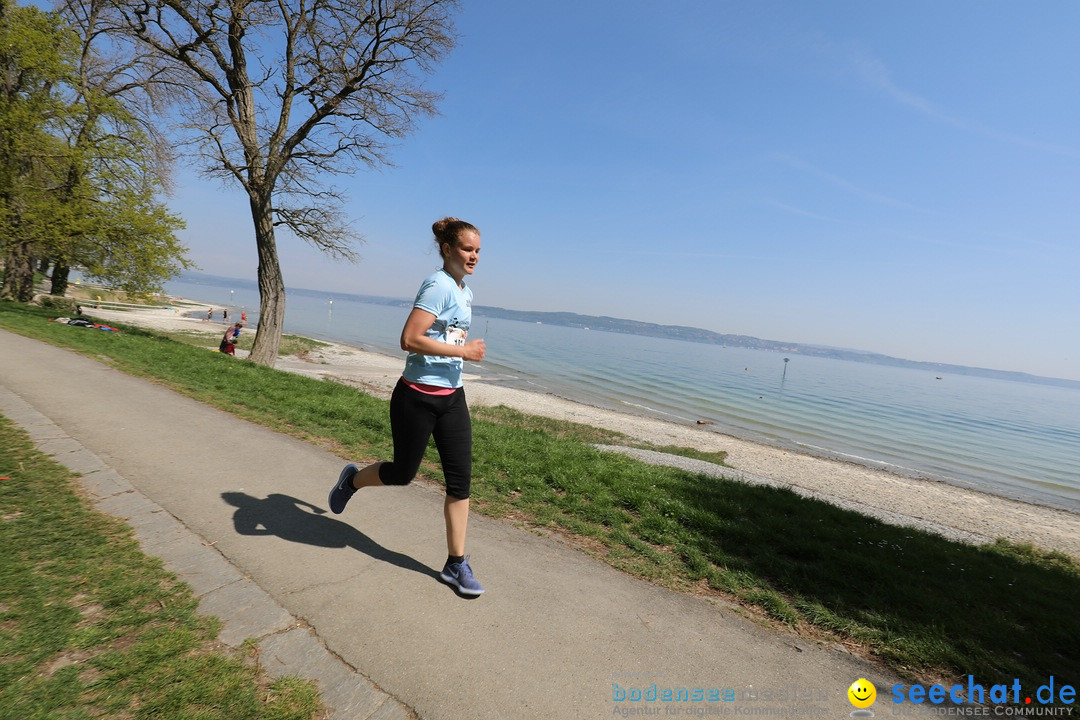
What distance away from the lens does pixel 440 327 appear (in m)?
3.05

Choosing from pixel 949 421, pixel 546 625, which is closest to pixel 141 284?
pixel 546 625

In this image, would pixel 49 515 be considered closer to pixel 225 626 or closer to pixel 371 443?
pixel 225 626

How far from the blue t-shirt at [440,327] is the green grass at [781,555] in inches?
77.3

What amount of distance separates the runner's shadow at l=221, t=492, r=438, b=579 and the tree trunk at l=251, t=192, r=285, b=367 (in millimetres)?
→ 10776

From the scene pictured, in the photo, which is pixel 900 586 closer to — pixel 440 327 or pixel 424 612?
pixel 424 612

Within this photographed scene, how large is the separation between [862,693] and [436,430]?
2.74 m

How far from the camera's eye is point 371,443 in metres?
6.27

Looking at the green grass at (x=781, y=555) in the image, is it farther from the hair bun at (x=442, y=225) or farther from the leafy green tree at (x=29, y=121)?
the leafy green tree at (x=29, y=121)

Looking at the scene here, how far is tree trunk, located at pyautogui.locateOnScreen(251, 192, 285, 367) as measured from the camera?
1361 centimetres

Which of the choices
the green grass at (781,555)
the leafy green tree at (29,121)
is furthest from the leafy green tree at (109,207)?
the green grass at (781,555)

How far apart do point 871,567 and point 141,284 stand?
19.2m

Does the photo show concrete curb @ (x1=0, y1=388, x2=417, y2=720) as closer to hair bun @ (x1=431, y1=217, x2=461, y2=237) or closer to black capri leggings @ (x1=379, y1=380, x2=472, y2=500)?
black capri leggings @ (x1=379, y1=380, x2=472, y2=500)

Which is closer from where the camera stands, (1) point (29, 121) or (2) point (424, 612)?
(2) point (424, 612)

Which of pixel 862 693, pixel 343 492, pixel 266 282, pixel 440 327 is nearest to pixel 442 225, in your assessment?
pixel 440 327
